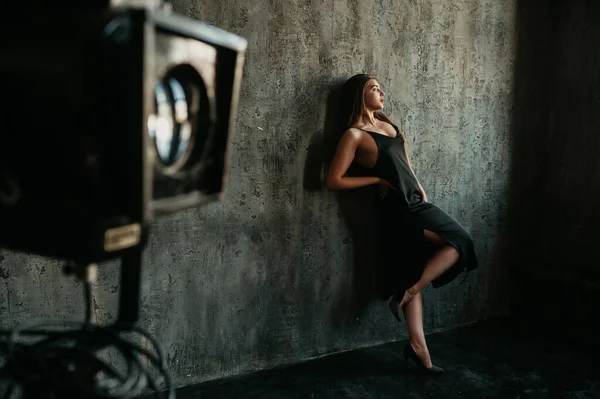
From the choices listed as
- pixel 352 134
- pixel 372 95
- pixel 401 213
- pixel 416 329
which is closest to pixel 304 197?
pixel 352 134

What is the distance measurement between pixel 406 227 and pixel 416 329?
1.84 ft

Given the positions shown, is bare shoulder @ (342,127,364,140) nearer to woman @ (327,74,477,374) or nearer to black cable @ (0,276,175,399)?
woman @ (327,74,477,374)

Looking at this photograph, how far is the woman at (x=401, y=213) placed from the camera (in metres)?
3.17

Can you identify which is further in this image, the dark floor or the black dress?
the black dress

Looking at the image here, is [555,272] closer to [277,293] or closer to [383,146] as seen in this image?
[383,146]

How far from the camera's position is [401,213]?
3.24 metres

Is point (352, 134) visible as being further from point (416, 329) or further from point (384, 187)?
point (416, 329)

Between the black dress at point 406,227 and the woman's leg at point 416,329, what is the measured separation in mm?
98

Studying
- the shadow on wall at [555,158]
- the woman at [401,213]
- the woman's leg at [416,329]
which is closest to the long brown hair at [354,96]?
the woman at [401,213]

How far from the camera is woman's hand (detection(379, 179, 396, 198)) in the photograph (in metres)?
3.22

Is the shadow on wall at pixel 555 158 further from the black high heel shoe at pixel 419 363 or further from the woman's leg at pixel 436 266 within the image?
the black high heel shoe at pixel 419 363

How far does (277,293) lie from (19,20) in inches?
90.2

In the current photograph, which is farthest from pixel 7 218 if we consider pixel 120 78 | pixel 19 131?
pixel 120 78

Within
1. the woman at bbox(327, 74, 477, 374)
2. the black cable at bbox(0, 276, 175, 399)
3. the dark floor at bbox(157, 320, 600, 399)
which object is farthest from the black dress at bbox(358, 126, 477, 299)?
the black cable at bbox(0, 276, 175, 399)
